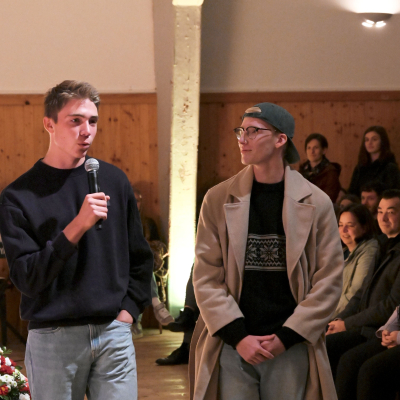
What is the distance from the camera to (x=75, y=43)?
5535mm

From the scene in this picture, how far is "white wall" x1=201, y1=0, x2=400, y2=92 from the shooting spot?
529 centimetres

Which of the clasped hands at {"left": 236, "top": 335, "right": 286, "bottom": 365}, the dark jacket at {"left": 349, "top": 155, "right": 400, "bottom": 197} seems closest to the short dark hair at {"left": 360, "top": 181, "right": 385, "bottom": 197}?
the dark jacket at {"left": 349, "top": 155, "right": 400, "bottom": 197}

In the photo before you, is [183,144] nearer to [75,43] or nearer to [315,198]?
[75,43]

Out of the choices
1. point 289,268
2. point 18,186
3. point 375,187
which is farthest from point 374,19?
point 18,186

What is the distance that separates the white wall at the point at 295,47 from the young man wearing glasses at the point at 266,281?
144 inches

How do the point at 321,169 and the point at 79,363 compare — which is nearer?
the point at 79,363

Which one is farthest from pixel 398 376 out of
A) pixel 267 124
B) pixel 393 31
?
pixel 393 31

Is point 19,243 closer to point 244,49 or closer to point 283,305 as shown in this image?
point 283,305

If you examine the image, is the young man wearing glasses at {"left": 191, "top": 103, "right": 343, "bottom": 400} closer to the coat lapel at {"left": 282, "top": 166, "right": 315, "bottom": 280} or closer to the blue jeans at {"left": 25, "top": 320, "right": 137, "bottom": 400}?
the coat lapel at {"left": 282, "top": 166, "right": 315, "bottom": 280}

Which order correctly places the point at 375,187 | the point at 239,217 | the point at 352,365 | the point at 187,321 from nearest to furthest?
the point at 239,217 < the point at 352,365 < the point at 187,321 < the point at 375,187

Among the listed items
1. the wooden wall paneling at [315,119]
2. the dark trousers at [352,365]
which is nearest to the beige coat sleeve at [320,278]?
the dark trousers at [352,365]

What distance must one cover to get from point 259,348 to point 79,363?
520mm

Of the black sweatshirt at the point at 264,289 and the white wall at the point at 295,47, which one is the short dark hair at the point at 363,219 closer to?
the black sweatshirt at the point at 264,289

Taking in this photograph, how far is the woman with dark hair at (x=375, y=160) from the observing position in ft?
15.9
